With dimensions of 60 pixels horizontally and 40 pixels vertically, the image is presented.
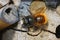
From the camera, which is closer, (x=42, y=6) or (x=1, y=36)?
(x=1, y=36)

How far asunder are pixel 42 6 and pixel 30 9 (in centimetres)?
11

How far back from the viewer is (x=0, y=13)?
1.18 meters

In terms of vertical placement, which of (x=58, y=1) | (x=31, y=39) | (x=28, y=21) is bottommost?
(x=31, y=39)

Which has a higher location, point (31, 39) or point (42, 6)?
point (42, 6)

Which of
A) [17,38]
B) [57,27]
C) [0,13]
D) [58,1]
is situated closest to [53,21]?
[57,27]

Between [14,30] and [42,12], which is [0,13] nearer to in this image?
[14,30]

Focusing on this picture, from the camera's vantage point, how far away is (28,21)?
4.08ft

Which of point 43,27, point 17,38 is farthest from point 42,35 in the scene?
point 17,38

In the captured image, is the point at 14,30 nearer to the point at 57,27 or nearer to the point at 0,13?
the point at 0,13

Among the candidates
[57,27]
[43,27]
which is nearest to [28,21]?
[43,27]

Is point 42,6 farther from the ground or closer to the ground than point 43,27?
farther from the ground

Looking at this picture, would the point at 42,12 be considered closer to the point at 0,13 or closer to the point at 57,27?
the point at 57,27

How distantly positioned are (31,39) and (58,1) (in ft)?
1.38

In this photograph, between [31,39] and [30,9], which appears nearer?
[31,39]
